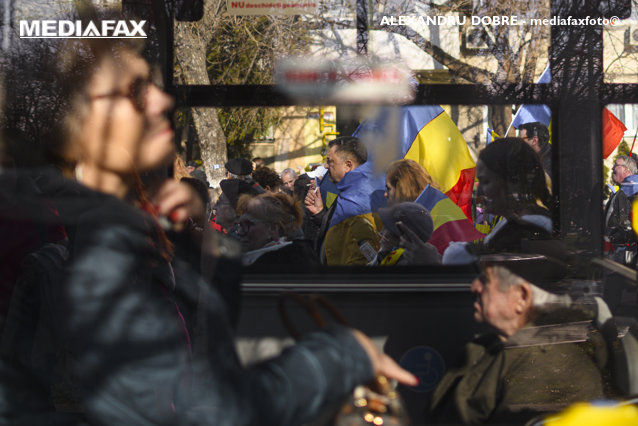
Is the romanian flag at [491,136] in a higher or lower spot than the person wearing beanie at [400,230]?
higher

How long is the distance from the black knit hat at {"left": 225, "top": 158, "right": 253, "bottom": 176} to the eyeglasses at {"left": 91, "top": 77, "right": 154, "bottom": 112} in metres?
0.35

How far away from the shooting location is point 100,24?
1.94 m

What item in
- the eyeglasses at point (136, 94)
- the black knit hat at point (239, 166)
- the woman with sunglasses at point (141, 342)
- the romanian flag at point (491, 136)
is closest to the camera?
the woman with sunglasses at point (141, 342)

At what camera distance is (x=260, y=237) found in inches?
85.0

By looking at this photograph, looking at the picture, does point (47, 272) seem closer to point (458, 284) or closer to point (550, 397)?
point (458, 284)

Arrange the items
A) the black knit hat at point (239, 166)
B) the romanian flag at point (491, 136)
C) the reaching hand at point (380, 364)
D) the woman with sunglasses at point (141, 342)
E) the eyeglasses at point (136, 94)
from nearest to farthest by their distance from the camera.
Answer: the woman with sunglasses at point (141, 342)
the reaching hand at point (380, 364)
the eyeglasses at point (136, 94)
the black knit hat at point (239, 166)
the romanian flag at point (491, 136)

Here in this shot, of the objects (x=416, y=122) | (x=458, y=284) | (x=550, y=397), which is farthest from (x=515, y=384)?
(x=416, y=122)

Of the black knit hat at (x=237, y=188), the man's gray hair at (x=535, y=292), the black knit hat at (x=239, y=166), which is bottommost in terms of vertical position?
the man's gray hair at (x=535, y=292)

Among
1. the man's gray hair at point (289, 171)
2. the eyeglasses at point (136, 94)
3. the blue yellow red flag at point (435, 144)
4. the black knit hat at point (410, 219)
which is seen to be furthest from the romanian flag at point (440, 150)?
the eyeglasses at point (136, 94)

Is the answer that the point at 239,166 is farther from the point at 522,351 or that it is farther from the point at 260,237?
the point at 522,351

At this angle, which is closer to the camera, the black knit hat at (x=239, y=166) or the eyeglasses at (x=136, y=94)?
the eyeglasses at (x=136, y=94)

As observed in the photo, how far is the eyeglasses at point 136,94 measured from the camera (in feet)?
5.37

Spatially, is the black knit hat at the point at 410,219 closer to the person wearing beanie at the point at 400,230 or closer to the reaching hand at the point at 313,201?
the person wearing beanie at the point at 400,230

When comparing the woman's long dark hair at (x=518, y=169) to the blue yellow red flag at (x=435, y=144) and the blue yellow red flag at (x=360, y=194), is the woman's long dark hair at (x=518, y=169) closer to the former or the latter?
the blue yellow red flag at (x=435, y=144)
